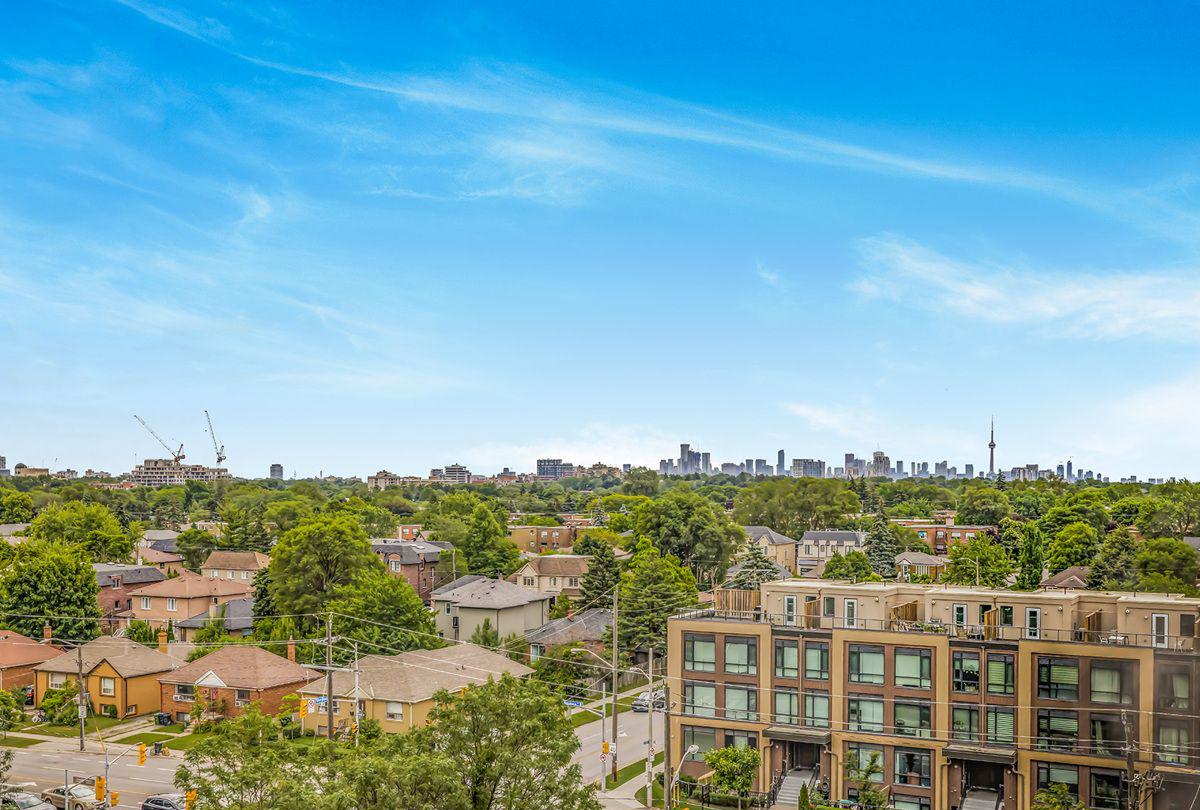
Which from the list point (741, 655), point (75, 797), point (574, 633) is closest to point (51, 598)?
point (574, 633)

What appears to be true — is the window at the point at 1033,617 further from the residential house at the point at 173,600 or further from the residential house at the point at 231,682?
the residential house at the point at 173,600

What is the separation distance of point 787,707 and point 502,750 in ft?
82.1

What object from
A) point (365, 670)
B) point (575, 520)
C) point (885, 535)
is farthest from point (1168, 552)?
point (575, 520)

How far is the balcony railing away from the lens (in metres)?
44.0

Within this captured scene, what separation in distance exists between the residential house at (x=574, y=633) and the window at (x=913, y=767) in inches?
1146

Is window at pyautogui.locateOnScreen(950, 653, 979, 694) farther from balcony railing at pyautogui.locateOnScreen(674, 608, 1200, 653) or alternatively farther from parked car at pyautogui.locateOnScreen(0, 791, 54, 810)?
parked car at pyautogui.locateOnScreen(0, 791, 54, 810)

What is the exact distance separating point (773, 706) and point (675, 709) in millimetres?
4869

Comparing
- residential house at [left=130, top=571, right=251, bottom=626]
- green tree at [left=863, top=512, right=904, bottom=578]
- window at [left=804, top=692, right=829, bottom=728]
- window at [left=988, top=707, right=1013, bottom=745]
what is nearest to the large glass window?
window at [left=988, top=707, right=1013, bottom=745]

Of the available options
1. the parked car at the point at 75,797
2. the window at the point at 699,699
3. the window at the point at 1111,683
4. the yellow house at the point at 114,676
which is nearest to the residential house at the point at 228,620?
the yellow house at the point at 114,676

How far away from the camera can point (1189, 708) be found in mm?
40594

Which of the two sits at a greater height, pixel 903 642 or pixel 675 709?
pixel 903 642

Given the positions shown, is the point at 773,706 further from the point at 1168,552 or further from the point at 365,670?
the point at 1168,552

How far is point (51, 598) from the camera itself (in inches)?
2992

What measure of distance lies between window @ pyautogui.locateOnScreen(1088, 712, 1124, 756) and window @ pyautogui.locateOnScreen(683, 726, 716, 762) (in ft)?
51.8
